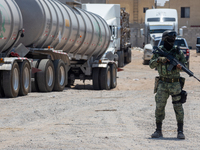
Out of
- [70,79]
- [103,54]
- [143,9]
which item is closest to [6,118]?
[70,79]

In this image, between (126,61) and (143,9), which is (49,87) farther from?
(143,9)

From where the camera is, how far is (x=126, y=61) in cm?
3472

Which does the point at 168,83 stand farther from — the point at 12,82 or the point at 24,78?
the point at 24,78

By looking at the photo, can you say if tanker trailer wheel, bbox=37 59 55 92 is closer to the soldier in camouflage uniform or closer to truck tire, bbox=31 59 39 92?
truck tire, bbox=31 59 39 92

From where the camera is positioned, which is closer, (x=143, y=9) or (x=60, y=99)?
(x=60, y=99)

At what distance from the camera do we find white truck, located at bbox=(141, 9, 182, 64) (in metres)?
31.1

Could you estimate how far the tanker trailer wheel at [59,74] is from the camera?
49.0 ft

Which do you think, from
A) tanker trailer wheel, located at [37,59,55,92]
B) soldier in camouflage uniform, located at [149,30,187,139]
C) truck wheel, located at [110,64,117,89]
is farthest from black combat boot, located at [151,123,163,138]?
truck wheel, located at [110,64,117,89]

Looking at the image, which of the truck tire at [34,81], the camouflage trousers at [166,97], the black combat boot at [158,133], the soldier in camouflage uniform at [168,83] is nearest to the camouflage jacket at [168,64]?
the soldier in camouflage uniform at [168,83]

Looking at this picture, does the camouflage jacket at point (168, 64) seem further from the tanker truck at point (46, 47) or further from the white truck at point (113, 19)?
the white truck at point (113, 19)

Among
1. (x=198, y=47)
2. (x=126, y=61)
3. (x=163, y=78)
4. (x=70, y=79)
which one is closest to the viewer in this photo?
(x=163, y=78)

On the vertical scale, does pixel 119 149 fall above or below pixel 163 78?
below

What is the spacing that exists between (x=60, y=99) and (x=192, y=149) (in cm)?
662

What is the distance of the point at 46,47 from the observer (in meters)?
14.8
